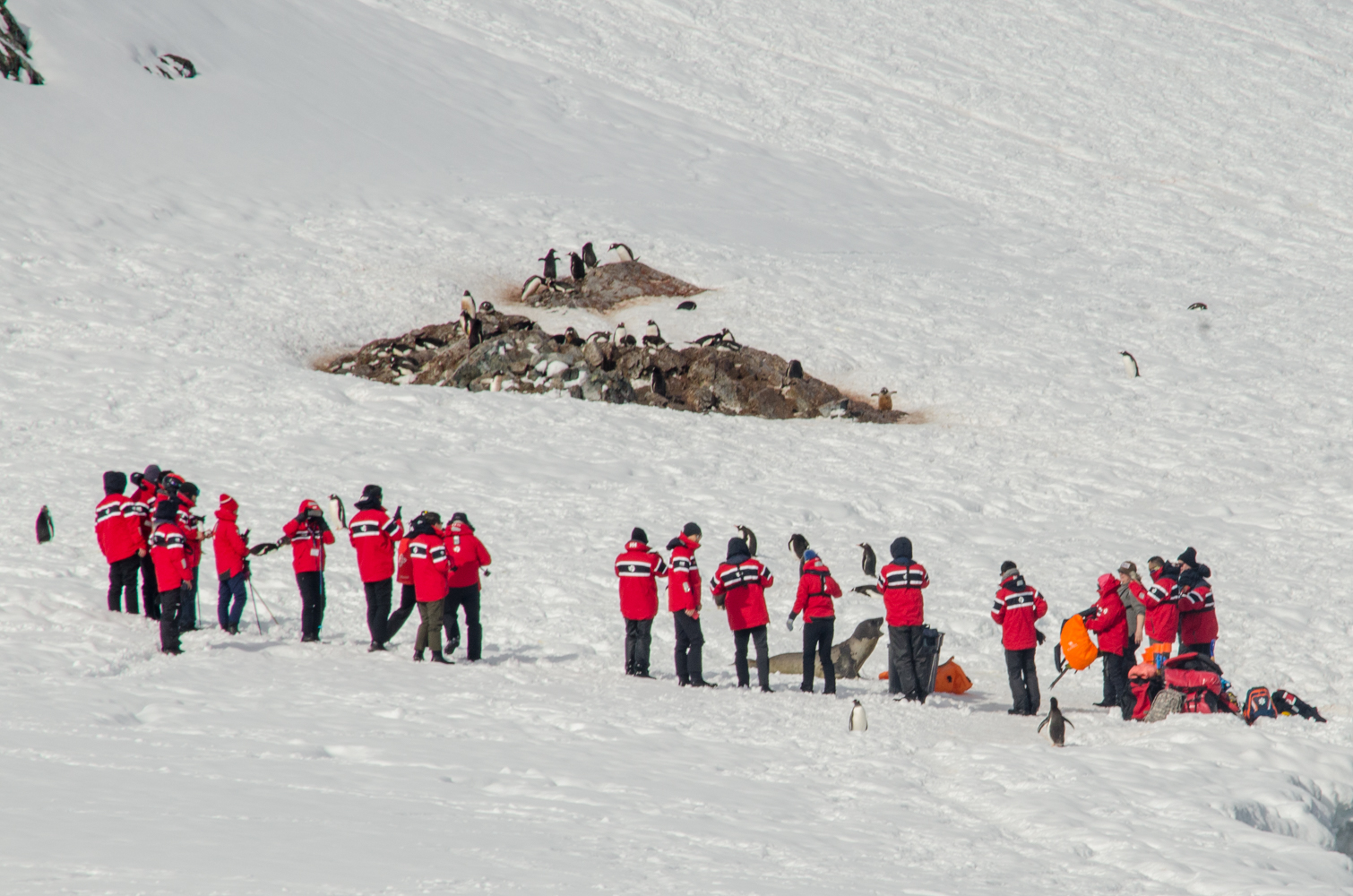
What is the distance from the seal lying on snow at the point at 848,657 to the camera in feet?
41.3

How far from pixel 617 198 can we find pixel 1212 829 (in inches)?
1128

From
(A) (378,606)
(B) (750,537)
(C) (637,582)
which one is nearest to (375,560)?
(A) (378,606)

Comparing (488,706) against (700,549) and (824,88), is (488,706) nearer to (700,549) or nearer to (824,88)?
(700,549)

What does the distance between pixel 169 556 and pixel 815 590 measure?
18.1 feet

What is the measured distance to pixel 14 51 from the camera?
108ft

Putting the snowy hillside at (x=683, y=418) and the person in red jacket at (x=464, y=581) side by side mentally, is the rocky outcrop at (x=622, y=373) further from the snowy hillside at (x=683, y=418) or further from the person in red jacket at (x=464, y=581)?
the person in red jacket at (x=464, y=581)

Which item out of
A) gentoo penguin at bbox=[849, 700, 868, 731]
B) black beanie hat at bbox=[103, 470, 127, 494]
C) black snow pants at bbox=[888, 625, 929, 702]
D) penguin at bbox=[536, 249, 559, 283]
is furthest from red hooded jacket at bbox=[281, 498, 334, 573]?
penguin at bbox=[536, 249, 559, 283]

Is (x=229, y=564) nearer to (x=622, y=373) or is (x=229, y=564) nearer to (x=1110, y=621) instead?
(x=1110, y=621)

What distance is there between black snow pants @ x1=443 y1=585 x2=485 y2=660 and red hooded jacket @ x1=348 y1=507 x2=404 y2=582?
627 mm

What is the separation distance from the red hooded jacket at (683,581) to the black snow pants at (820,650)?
1.06 metres

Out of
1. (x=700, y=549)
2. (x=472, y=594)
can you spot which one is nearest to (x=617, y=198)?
(x=700, y=549)

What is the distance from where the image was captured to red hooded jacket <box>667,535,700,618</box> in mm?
11289

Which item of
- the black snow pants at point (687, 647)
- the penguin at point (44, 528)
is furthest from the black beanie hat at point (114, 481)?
the black snow pants at point (687, 647)

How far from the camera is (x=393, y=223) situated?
3095 cm
